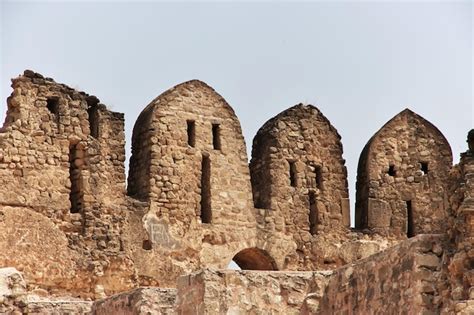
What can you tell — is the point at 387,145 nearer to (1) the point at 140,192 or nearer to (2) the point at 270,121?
(2) the point at 270,121

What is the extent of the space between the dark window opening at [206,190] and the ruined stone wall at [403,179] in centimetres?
287

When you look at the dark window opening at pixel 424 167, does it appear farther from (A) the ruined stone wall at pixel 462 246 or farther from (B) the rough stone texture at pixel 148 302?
(A) the ruined stone wall at pixel 462 246

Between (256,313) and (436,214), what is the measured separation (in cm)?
A: 1151

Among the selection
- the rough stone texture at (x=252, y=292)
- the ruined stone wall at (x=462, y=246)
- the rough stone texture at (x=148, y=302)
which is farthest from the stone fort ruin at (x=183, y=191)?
the ruined stone wall at (x=462, y=246)

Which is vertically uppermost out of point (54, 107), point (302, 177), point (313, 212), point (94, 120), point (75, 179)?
point (54, 107)

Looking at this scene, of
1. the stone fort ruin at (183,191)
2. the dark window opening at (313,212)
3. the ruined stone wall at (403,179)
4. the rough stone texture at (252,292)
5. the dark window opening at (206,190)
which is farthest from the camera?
the ruined stone wall at (403,179)

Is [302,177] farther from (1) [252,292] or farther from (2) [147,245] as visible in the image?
(1) [252,292]

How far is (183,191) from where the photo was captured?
1955 cm

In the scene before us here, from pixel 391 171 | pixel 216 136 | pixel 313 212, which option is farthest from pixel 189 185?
pixel 391 171

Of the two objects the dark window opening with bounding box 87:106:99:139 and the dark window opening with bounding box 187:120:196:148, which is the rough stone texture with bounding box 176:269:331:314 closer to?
the dark window opening with bounding box 87:106:99:139

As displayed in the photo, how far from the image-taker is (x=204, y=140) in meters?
20.0

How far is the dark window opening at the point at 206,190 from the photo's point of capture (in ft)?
65.0

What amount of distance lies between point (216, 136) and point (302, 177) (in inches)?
62.8

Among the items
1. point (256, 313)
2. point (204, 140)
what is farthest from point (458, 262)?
point (204, 140)
